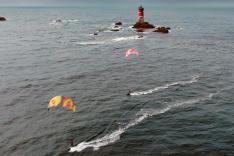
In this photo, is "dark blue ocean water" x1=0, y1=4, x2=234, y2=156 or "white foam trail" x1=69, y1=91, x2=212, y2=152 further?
"dark blue ocean water" x1=0, y1=4, x2=234, y2=156

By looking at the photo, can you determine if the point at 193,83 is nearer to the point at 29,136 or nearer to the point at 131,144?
the point at 131,144

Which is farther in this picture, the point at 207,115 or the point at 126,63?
the point at 126,63

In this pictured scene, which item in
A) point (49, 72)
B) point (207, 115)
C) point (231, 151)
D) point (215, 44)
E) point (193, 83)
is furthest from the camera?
point (215, 44)

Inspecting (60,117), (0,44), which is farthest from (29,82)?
(0,44)

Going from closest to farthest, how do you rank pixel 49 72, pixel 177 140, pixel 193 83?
pixel 177 140, pixel 193 83, pixel 49 72

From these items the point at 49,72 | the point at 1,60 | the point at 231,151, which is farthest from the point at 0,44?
the point at 231,151

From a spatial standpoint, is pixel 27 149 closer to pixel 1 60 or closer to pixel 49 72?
pixel 49 72

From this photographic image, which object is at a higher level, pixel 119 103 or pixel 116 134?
pixel 119 103

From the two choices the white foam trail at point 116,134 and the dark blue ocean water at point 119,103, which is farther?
the dark blue ocean water at point 119,103

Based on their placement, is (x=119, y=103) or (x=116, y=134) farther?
(x=119, y=103)
